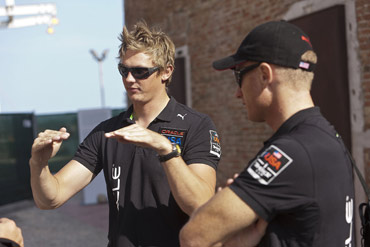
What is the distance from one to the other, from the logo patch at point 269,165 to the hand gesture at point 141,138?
1.91ft

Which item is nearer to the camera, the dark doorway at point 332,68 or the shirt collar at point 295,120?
the shirt collar at point 295,120

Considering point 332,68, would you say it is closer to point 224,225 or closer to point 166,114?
point 166,114

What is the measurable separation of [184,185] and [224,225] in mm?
560

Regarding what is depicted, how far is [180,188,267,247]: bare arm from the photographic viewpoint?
1582 millimetres

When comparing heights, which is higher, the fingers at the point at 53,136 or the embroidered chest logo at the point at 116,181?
the fingers at the point at 53,136

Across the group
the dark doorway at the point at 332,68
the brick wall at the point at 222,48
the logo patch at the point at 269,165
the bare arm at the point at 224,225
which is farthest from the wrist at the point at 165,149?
the brick wall at the point at 222,48

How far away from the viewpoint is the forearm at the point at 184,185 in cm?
212

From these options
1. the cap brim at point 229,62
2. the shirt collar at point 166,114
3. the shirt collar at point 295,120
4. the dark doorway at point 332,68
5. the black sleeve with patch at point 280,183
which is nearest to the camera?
the black sleeve with patch at point 280,183

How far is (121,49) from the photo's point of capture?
280cm

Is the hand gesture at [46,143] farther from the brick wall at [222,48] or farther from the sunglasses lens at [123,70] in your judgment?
the brick wall at [222,48]

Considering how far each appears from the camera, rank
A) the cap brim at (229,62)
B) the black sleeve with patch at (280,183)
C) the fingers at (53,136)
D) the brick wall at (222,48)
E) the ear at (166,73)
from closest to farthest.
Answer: the black sleeve with patch at (280,183) → the cap brim at (229,62) → the fingers at (53,136) → the ear at (166,73) → the brick wall at (222,48)

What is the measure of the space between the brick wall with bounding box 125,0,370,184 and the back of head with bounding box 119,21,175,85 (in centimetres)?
440

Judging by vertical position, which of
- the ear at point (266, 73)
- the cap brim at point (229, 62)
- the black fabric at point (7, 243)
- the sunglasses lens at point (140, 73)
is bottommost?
the black fabric at point (7, 243)

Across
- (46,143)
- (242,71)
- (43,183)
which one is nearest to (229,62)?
(242,71)
